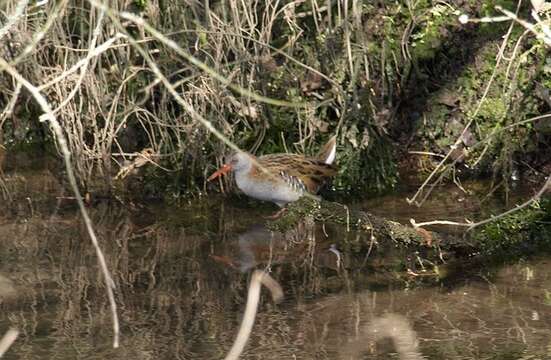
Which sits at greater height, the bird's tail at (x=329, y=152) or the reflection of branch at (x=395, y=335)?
the bird's tail at (x=329, y=152)

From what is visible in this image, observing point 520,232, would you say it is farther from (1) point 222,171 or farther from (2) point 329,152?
(1) point 222,171

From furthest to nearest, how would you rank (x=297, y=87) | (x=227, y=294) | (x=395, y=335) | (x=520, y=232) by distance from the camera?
1. (x=297, y=87)
2. (x=520, y=232)
3. (x=227, y=294)
4. (x=395, y=335)

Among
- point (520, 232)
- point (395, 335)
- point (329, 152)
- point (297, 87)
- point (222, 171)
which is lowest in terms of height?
point (395, 335)

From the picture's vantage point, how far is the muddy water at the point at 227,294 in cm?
618

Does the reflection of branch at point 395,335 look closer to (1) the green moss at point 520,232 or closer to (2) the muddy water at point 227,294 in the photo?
(2) the muddy water at point 227,294

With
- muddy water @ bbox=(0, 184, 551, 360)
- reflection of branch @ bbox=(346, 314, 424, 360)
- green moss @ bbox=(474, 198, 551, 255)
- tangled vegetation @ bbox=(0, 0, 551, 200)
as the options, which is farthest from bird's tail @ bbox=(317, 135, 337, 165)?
reflection of branch @ bbox=(346, 314, 424, 360)

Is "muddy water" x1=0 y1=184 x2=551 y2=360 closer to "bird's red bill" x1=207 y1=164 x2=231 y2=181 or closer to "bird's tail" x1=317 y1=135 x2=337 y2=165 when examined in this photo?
"bird's red bill" x1=207 y1=164 x2=231 y2=181

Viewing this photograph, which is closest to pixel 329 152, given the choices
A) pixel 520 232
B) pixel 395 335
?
pixel 520 232

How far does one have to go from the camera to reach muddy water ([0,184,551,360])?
6.18 meters

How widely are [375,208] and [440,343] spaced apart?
112 inches

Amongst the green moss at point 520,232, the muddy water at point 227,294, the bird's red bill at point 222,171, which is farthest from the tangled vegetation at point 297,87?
the green moss at point 520,232

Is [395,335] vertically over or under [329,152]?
under

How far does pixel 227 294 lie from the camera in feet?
23.5

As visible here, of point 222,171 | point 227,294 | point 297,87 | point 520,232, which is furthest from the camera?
point 297,87
